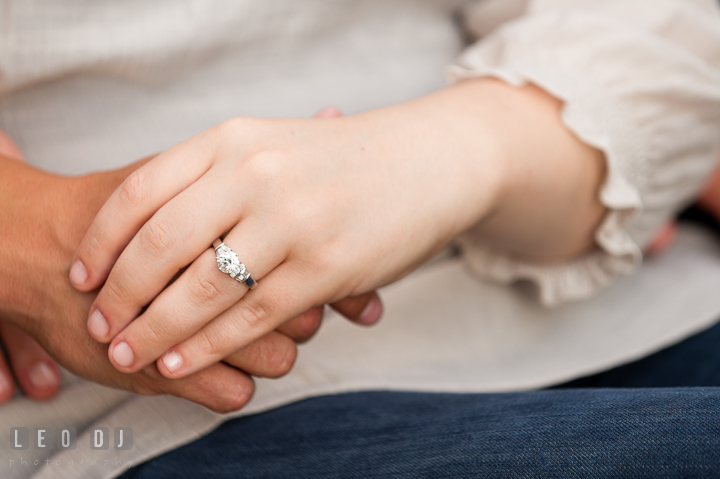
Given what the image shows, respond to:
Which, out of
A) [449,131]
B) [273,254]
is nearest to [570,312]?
[449,131]

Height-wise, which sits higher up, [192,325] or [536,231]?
[192,325]

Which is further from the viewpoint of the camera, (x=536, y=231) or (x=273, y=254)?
(x=536, y=231)

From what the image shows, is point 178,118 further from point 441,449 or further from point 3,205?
point 441,449

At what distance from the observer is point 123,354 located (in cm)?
50

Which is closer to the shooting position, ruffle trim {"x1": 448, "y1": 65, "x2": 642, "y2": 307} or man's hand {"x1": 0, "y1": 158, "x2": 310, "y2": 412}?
man's hand {"x1": 0, "y1": 158, "x2": 310, "y2": 412}

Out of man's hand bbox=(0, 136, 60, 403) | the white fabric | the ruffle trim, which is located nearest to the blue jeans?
the white fabric

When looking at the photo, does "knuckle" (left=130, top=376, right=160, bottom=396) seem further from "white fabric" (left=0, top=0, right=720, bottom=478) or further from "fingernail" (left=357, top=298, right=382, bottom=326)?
"fingernail" (left=357, top=298, right=382, bottom=326)

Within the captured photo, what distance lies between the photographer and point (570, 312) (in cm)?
88

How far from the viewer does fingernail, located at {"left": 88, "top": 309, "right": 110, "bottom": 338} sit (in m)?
0.51

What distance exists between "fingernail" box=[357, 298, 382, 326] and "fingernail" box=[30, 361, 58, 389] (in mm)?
363

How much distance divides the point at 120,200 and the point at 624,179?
614 millimetres

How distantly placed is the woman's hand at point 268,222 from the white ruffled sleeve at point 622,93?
0.21 m

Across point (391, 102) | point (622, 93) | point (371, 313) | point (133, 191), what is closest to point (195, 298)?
point (133, 191)

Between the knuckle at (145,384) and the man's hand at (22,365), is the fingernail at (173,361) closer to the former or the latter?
the knuckle at (145,384)
